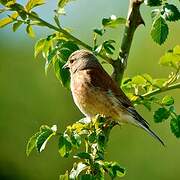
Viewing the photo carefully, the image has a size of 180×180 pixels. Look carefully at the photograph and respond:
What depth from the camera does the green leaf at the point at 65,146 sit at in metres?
2.50

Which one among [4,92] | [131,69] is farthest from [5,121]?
[131,69]

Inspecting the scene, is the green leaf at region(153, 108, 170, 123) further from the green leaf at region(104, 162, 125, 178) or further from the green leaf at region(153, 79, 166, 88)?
the green leaf at region(104, 162, 125, 178)

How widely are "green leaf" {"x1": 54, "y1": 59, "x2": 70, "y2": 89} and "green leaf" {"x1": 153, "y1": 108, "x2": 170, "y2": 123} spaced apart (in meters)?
0.31

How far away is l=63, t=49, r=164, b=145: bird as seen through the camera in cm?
325

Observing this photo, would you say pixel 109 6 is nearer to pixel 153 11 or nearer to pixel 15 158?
pixel 15 158

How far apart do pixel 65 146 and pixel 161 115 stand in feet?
1.06

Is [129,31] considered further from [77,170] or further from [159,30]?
[77,170]

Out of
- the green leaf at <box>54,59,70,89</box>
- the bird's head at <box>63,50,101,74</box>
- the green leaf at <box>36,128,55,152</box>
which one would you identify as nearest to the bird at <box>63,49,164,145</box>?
the bird's head at <box>63,50,101,74</box>

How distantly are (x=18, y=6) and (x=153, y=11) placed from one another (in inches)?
15.5

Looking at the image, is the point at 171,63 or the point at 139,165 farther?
the point at 139,165

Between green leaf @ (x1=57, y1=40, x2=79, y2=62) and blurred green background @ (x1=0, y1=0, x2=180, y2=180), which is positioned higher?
green leaf @ (x1=57, y1=40, x2=79, y2=62)

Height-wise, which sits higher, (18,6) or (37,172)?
(18,6)

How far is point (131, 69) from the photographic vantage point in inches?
355

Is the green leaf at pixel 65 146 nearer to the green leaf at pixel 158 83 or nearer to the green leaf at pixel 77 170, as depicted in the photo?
the green leaf at pixel 77 170
